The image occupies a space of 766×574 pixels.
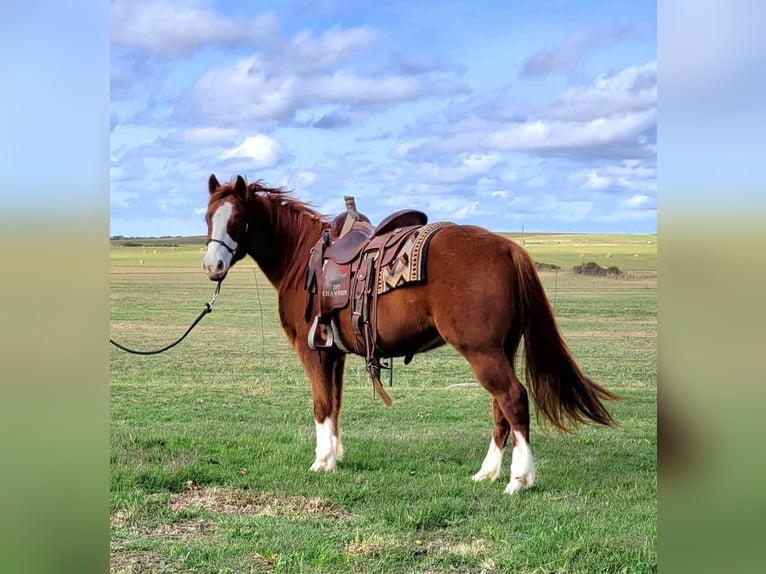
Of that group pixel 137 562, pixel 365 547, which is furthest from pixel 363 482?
pixel 137 562

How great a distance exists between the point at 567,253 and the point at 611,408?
674 cm

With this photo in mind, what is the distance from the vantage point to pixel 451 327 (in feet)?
15.4

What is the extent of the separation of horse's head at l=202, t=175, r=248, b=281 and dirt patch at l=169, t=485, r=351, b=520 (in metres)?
1.68

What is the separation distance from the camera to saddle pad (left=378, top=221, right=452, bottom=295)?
4.79 m

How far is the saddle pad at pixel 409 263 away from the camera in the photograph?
189 inches

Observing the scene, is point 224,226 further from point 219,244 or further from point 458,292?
point 458,292


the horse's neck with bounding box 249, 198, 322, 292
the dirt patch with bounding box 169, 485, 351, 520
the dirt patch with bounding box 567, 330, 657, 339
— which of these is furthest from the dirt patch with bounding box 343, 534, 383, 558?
the dirt patch with bounding box 567, 330, 657, 339

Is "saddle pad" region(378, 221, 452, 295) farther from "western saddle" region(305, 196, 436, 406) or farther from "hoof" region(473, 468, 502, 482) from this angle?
"hoof" region(473, 468, 502, 482)

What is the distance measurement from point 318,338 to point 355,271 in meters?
0.71

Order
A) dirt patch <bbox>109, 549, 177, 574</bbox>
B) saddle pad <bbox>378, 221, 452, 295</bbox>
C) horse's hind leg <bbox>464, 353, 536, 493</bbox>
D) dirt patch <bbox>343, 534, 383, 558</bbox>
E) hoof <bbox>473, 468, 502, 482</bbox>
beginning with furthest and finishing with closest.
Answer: hoof <bbox>473, 468, 502, 482</bbox> → saddle pad <bbox>378, 221, 452, 295</bbox> → horse's hind leg <bbox>464, 353, 536, 493</bbox> → dirt patch <bbox>343, 534, 383, 558</bbox> → dirt patch <bbox>109, 549, 177, 574</bbox>

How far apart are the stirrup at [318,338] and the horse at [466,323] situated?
0.30 ft

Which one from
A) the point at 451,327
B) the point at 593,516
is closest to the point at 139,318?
the point at 451,327

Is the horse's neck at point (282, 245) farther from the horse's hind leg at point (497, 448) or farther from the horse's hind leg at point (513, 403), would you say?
the horse's hind leg at point (497, 448)
